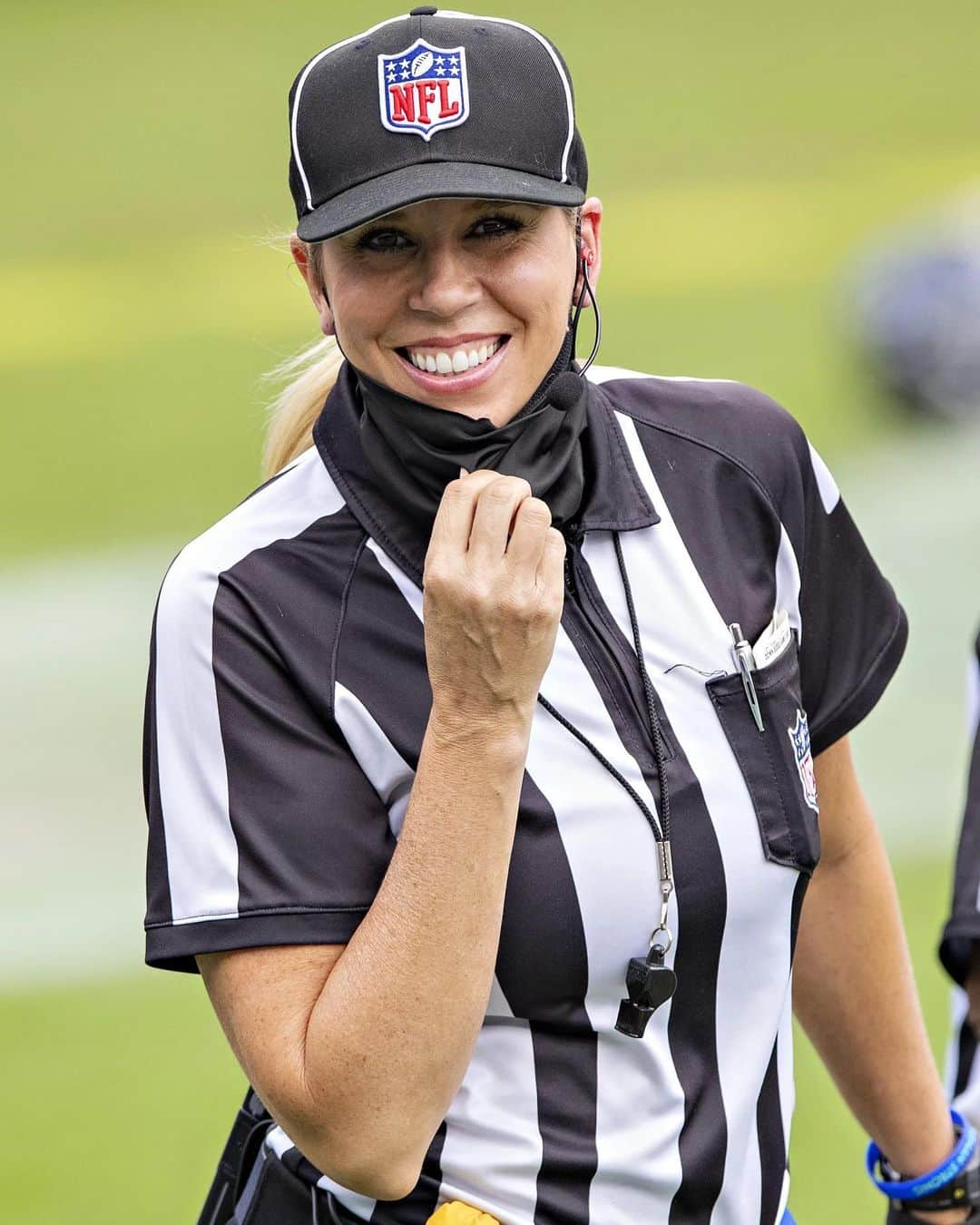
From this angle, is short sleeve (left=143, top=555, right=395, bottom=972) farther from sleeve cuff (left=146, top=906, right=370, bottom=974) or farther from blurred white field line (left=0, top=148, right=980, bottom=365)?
blurred white field line (left=0, top=148, right=980, bottom=365)

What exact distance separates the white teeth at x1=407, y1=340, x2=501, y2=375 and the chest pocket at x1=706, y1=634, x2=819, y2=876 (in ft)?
1.71

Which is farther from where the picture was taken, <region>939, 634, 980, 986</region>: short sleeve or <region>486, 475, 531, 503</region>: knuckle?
<region>939, 634, 980, 986</region>: short sleeve

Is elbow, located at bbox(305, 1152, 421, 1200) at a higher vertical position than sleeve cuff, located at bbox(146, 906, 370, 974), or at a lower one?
lower

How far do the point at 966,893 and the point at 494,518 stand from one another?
133 cm

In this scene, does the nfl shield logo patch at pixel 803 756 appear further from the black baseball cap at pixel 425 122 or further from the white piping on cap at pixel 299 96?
the white piping on cap at pixel 299 96

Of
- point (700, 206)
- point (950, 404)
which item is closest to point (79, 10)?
point (700, 206)

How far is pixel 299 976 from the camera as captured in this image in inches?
90.5

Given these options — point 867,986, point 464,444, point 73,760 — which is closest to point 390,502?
point 464,444

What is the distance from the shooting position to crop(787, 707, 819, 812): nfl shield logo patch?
2.63m

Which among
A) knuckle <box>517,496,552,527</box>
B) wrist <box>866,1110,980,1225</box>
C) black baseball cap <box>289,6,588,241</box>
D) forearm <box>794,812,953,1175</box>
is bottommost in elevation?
wrist <box>866,1110,980,1225</box>

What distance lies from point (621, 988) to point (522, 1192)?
29cm

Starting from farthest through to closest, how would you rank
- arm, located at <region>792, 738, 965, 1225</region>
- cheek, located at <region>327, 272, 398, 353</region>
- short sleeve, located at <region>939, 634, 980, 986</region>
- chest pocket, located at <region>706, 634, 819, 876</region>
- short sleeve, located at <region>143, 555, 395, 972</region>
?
short sleeve, located at <region>939, 634, 980, 986</region>, arm, located at <region>792, 738, 965, 1225</region>, chest pocket, located at <region>706, 634, 819, 876</region>, cheek, located at <region>327, 272, 398, 353</region>, short sleeve, located at <region>143, 555, 395, 972</region>

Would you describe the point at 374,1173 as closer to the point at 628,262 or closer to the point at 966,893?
the point at 966,893

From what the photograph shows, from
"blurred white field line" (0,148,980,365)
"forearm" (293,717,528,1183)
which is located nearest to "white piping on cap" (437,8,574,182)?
"forearm" (293,717,528,1183)
